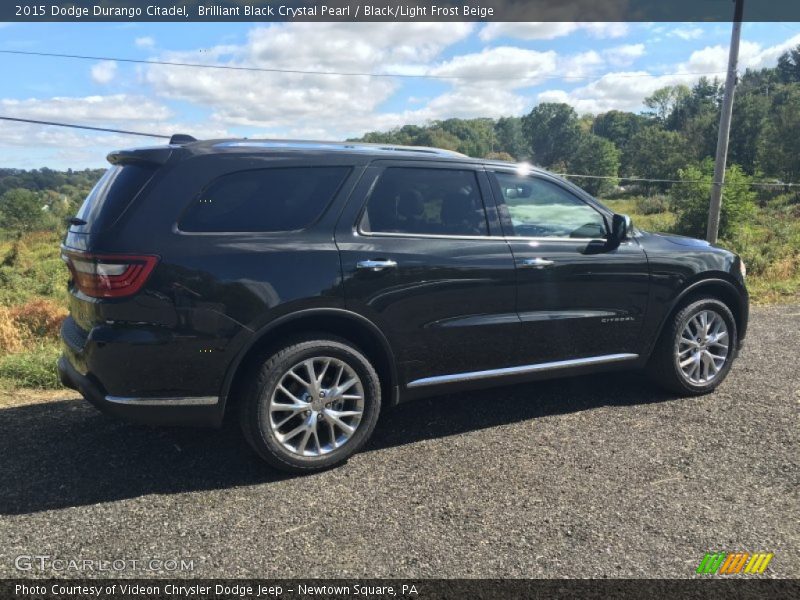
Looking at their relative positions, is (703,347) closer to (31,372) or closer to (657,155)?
(31,372)

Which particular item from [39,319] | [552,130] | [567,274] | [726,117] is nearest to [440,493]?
[567,274]

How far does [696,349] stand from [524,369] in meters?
1.57

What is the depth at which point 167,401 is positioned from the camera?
3328 millimetres

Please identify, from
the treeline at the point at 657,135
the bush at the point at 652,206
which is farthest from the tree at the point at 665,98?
the bush at the point at 652,206

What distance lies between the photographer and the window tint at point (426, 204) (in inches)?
151

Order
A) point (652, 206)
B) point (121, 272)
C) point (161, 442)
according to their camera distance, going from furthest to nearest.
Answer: point (652, 206)
point (161, 442)
point (121, 272)

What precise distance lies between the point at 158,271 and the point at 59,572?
1.41m

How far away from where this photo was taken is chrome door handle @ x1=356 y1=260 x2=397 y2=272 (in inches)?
143

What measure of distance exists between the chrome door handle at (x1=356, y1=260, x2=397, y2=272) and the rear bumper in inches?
42.7

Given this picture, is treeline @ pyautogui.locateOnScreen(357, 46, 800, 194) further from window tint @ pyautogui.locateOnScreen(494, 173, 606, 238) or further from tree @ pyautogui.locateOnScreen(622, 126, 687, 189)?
window tint @ pyautogui.locateOnScreen(494, 173, 606, 238)

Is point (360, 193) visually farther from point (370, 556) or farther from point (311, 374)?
point (370, 556)

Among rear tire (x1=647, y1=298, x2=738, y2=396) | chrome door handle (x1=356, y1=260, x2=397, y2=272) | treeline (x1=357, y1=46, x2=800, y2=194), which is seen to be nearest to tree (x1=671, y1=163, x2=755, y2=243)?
treeline (x1=357, y1=46, x2=800, y2=194)

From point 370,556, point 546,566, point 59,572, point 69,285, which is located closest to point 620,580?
point 546,566

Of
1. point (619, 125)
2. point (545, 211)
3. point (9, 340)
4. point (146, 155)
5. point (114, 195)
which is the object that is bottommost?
point (9, 340)
